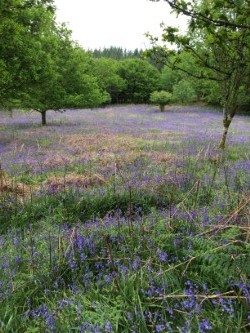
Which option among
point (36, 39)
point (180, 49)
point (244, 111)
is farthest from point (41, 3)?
point (244, 111)

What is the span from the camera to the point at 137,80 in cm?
7275

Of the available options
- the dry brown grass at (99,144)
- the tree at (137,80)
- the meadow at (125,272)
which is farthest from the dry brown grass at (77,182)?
the tree at (137,80)

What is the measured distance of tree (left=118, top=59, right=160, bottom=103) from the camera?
72188 mm

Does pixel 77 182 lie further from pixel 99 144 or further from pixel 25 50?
pixel 25 50

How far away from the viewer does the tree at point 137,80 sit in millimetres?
72188

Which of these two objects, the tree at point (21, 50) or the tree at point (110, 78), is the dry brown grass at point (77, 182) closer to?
the tree at point (21, 50)

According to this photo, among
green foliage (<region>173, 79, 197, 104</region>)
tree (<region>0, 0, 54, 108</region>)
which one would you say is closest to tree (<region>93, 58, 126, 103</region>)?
green foliage (<region>173, 79, 197, 104</region>)

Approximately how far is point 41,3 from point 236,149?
1414 cm

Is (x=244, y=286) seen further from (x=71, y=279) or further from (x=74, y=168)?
(x=74, y=168)

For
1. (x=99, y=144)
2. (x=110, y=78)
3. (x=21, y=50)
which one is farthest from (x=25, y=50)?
(x=110, y=78)

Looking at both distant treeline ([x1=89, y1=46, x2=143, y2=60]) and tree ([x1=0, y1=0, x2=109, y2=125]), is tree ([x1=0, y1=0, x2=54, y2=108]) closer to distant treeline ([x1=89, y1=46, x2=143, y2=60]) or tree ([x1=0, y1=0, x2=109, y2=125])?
tree ([x1=0, y1=0, x2=109, y2=125])

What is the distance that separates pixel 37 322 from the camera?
2.74 m

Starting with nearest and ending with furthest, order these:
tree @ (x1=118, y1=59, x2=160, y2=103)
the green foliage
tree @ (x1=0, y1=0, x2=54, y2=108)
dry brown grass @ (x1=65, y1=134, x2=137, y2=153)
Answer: dry brown grass @ (x1=65, y1=134, x2=137, y2=153), tree @ (x1=0, y1=0, x2=54, y2=108), the green foliage, tree @ (x1=118, y1=59, x2=160, y2=103)

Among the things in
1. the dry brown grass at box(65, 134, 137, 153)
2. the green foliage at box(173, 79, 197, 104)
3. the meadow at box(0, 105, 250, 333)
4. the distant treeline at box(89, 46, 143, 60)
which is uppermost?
the distant treeline at box(89, 46, 143, 60)
